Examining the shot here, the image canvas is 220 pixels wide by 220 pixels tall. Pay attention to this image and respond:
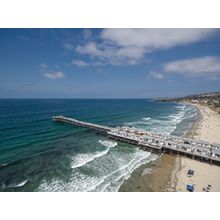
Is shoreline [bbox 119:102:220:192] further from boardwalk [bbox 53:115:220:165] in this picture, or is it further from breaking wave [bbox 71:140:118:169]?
breaking wave [bbox 71:140:118:169]

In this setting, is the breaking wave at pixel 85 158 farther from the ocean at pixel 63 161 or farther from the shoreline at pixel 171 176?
the shoreline at pixel 171 176

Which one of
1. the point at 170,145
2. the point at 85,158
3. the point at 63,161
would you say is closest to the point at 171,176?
the point at 170,145

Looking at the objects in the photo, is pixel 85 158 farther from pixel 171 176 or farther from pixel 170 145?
pixel 170 145

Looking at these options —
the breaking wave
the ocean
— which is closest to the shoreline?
the ocean

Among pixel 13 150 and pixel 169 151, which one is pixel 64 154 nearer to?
pixel 13 150

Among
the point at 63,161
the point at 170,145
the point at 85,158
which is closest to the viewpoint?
the point at 63,161

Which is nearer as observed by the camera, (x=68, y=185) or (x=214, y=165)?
(x=68, y=185)

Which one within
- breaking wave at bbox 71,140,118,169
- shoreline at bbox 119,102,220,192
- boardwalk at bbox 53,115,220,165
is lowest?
shoreline at bbox 119,102,220,192

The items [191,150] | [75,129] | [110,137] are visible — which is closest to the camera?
[191,150]

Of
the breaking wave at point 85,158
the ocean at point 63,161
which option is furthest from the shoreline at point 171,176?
the breaking wave at point 85,158

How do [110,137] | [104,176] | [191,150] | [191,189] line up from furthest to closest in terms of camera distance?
1. [110,137]
2. [191,150]
3. [104,176]
4. [191,189]

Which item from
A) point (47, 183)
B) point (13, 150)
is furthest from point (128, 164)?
point (13, 150)
